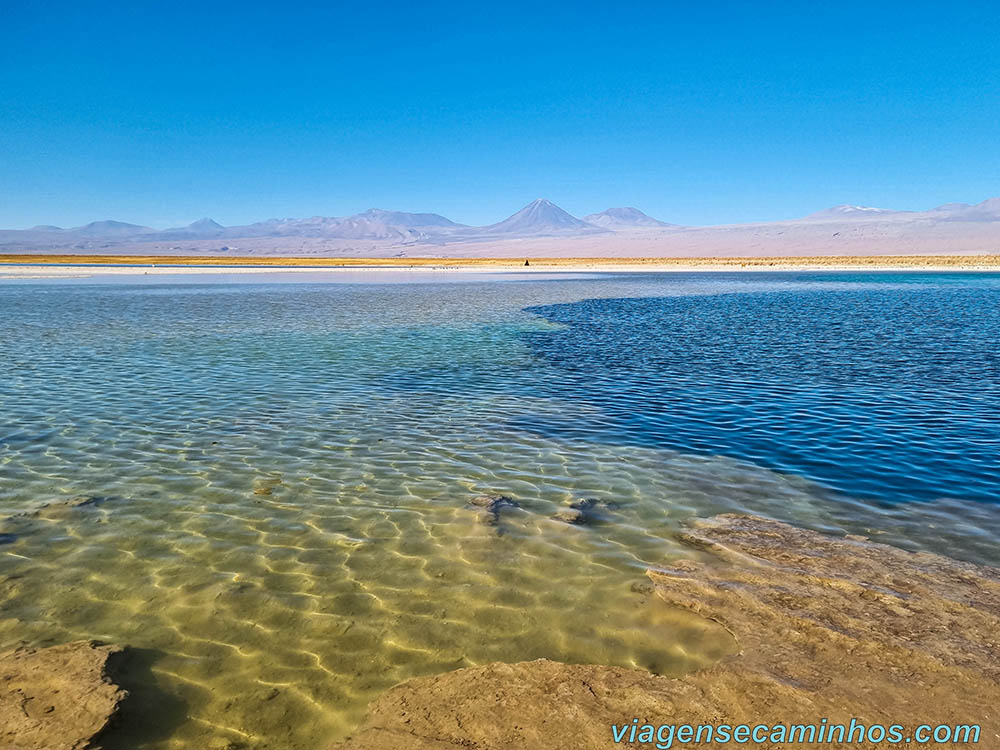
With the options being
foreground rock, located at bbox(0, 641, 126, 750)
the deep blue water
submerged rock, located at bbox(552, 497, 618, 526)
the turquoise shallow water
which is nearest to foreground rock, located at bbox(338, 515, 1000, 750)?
the turquoise shallow water

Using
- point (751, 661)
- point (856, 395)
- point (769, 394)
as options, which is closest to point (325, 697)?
point (751, 661)

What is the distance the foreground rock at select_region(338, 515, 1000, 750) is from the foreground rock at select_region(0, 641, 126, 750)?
1797 millimetres

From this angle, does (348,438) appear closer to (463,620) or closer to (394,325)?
(463,620)

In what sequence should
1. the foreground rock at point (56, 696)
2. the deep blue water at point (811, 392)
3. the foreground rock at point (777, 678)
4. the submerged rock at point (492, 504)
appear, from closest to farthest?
the foreground rock at point (56, 696) < the foreground rock at point (777, 678) < the submerged rock at point (492, 504) < the deep blue water at point (811, 392)

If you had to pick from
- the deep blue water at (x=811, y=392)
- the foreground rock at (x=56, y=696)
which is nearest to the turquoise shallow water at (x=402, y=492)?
the deep blue water at (x=811, y=392)

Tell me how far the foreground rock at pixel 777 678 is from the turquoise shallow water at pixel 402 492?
310 millimetres

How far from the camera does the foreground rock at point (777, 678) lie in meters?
4.38

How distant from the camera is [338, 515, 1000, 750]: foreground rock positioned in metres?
4.38

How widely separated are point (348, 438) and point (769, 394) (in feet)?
32.0

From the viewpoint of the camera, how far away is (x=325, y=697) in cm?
479

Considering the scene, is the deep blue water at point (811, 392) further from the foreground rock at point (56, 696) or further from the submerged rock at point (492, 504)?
the foreground rock at point (56, 696)

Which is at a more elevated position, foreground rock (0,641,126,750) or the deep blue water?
the deep blue water

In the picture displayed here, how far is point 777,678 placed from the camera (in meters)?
4.84

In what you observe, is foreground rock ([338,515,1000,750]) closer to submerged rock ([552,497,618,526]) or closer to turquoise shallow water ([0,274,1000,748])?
turquoise shallow water ([0,274,1000,748])
